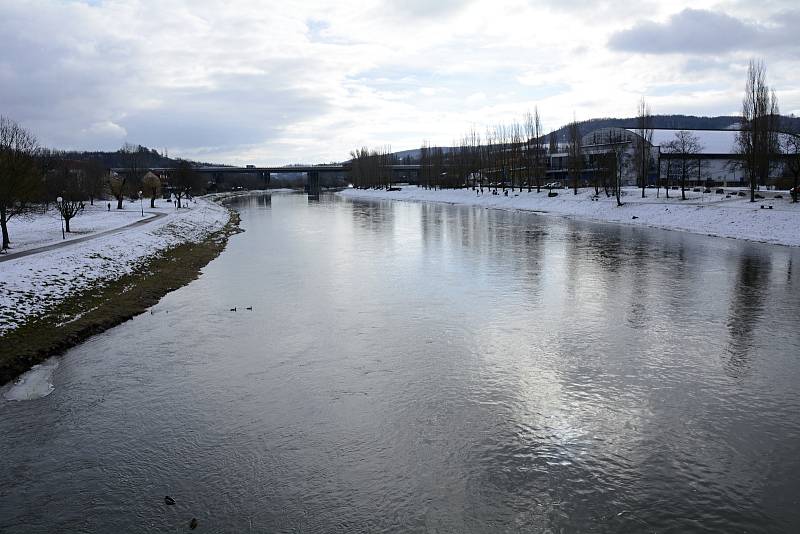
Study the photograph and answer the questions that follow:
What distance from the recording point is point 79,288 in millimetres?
21859

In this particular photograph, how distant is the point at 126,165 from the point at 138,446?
104021 millimetres

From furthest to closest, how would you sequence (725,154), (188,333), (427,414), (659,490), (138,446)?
(725,154)
(188,333)
(427,414)
(138,446)
(659,490)

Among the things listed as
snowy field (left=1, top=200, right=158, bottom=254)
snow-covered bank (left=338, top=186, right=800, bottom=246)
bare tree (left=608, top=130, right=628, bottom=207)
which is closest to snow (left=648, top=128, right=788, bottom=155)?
bare tree (left=608, top=130, right=628, bottom=207)

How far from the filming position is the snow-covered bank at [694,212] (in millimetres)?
36969

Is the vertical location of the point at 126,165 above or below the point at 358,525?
above

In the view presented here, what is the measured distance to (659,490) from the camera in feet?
26.8

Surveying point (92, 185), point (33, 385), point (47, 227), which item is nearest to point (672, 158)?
point (47, 227)

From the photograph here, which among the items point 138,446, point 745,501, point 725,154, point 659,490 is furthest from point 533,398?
point 725,154

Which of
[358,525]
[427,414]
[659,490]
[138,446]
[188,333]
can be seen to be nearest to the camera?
[358,525]

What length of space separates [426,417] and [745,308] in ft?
42.7

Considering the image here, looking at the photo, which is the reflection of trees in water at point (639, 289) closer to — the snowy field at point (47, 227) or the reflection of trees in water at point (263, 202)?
the snowy field at point (47, 227)

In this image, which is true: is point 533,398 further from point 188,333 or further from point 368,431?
point 188,333

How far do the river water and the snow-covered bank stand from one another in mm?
18542

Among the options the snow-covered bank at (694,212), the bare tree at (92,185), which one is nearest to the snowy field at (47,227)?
the bare tree at (92,185)
